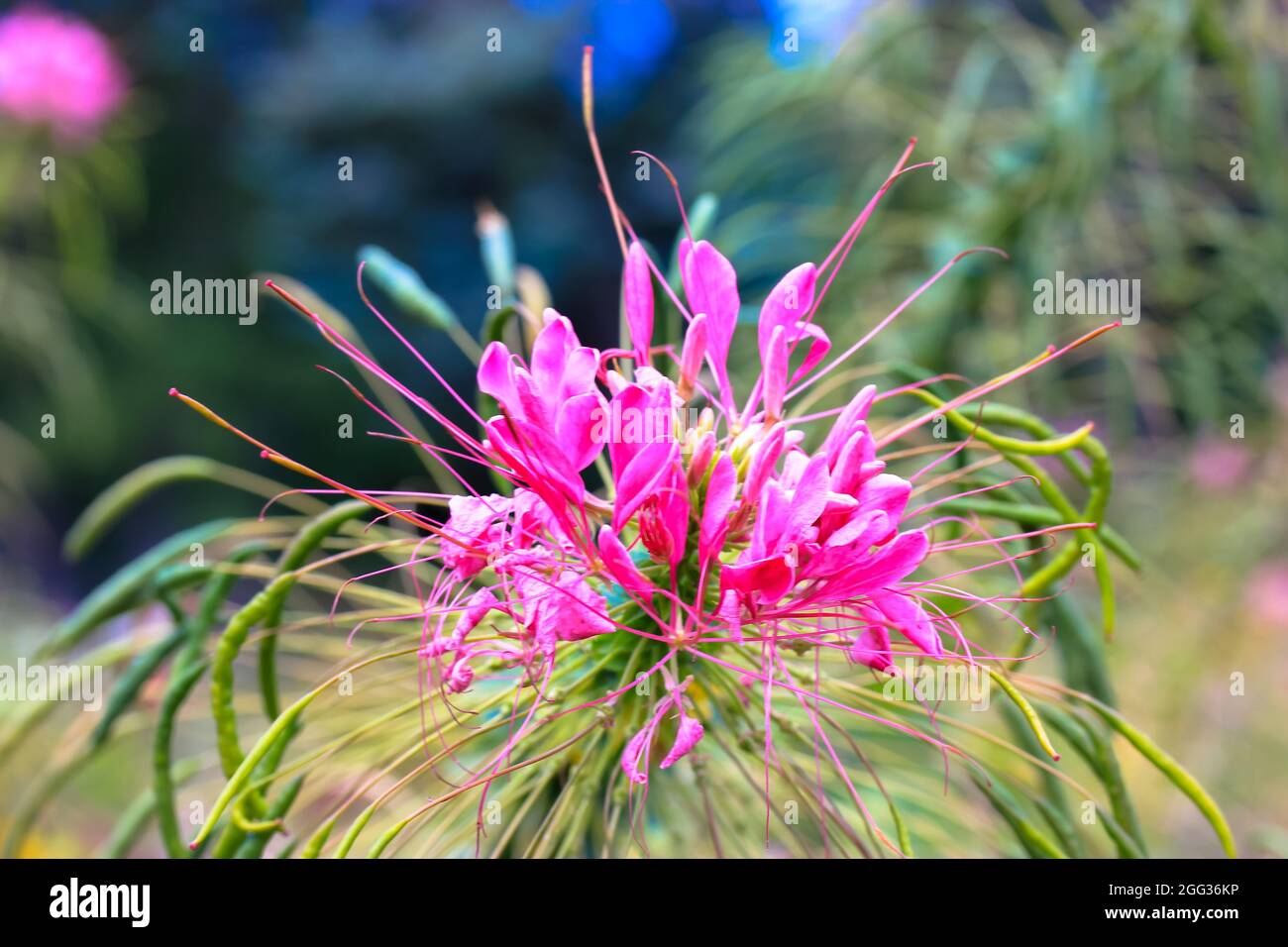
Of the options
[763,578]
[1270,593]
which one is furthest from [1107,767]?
[1270,593]

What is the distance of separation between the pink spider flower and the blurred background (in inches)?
11.3

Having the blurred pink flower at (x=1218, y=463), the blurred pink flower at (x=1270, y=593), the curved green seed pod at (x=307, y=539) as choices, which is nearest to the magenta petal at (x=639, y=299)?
the curved green seed pod at (x=307, y=539)

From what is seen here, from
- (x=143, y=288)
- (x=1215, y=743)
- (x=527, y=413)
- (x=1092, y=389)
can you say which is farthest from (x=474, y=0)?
(x=527, y=413)

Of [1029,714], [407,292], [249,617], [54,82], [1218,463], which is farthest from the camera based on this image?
[1218,463]

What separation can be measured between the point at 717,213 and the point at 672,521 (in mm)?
3188

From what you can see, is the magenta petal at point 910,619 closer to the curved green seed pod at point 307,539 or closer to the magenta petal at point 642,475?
the magenta petal at point 642,475

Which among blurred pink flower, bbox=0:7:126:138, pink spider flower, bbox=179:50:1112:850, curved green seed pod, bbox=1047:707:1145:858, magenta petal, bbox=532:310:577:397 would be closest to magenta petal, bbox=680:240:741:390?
pink spider flower, bbox=179:50:1112:850

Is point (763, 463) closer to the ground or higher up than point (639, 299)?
closer to the ground

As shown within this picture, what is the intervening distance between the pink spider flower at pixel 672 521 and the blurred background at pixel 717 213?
287 millimetres

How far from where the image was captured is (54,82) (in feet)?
6.91

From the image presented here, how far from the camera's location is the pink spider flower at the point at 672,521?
50 centimetres

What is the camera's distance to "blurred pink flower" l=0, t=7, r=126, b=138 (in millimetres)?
2092

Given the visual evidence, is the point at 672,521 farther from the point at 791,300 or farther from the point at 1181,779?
the point at 1181,779
